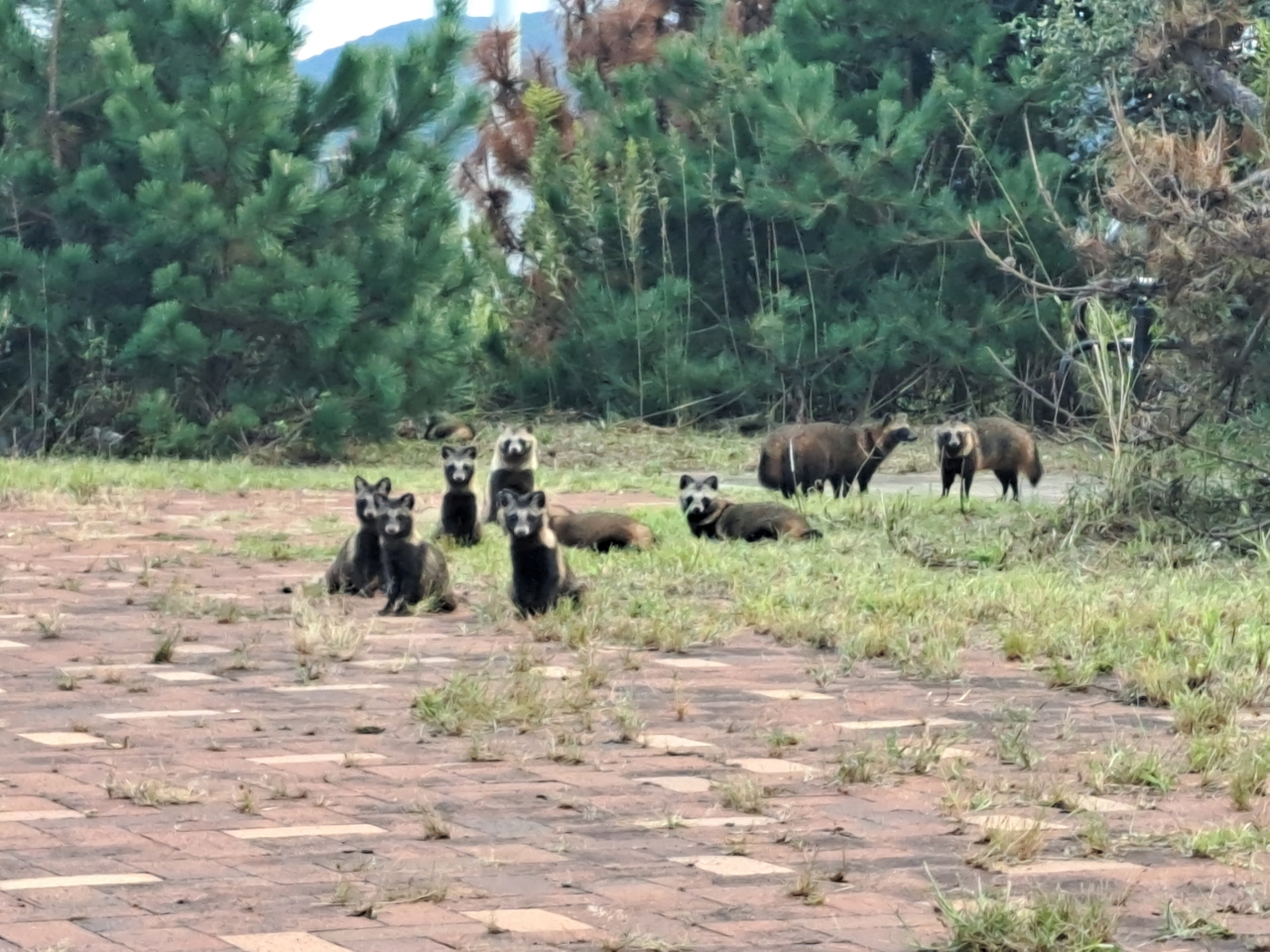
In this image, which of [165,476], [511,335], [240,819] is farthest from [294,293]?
[240,819]

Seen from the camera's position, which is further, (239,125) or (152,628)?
(239,125)

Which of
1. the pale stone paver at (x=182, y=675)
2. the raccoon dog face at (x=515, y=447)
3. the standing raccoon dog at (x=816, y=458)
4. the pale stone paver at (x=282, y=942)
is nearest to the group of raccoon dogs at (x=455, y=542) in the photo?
the raccoon dog face at (x=515, y=447)

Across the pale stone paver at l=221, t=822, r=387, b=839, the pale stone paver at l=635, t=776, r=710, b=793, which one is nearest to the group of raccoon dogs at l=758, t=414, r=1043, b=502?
the pale stone paver at l=635, t=776, r=710, b=793

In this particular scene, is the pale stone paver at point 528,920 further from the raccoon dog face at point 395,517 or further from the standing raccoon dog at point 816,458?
the standing raccoon dog at point 816,458

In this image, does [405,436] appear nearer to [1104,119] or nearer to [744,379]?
[744,379]

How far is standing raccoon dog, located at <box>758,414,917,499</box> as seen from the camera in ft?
50.9

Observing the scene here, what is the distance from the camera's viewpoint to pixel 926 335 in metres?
21.4

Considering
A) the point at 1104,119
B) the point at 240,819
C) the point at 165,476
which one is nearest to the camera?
the point at 240,819

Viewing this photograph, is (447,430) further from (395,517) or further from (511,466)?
(395,517)

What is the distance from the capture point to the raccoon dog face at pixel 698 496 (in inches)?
495

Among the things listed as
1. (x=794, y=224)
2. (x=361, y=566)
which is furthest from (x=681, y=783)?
(x=794, y=224)

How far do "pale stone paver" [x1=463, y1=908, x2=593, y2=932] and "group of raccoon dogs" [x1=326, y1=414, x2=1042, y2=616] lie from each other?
15.5 feet

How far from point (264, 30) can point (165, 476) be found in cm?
443

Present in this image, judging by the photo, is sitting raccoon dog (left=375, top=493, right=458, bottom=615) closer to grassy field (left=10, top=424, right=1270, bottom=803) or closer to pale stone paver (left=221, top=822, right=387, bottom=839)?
grassy field (left=10, top=424, right=1270, bottom=803)
